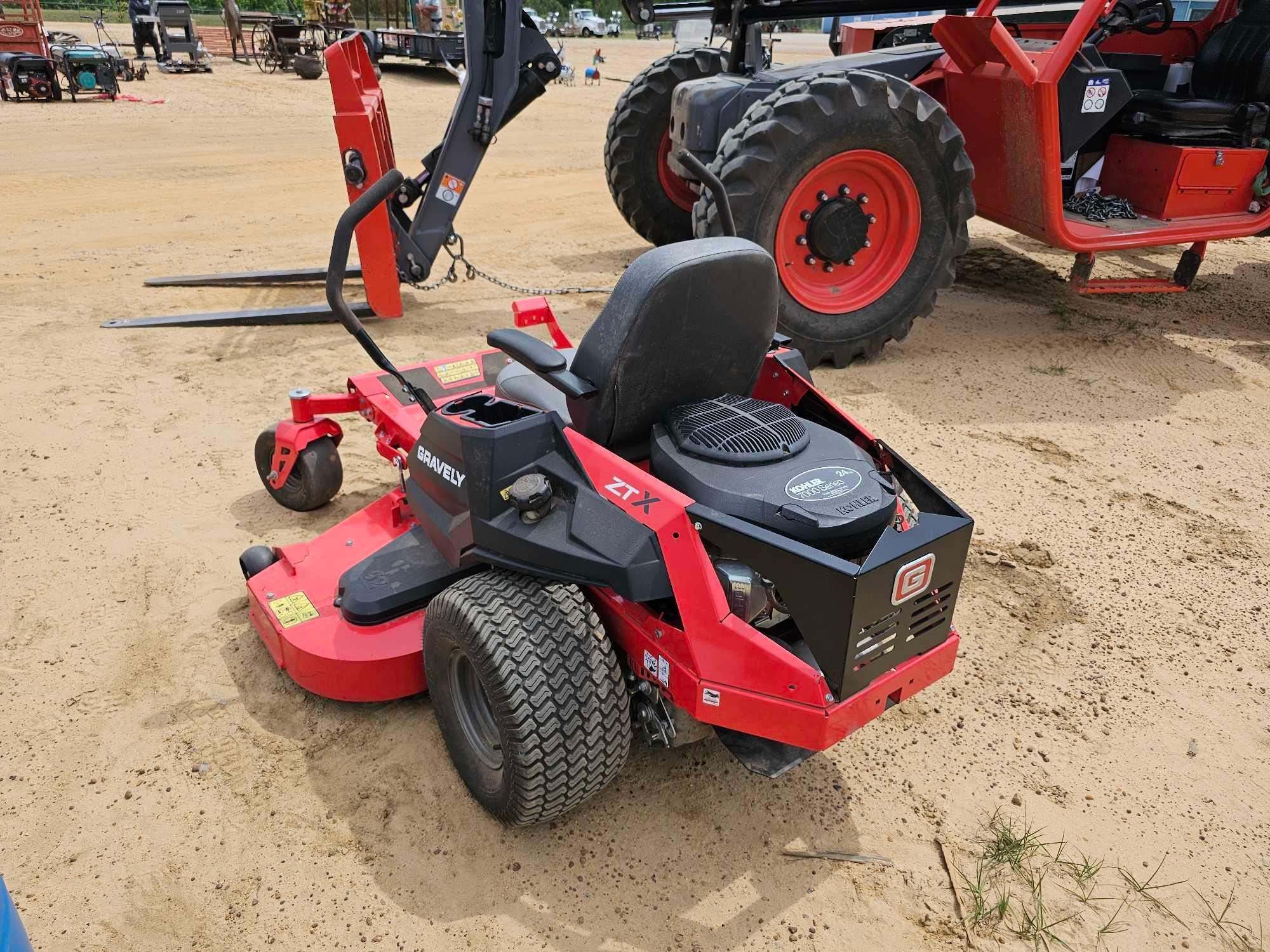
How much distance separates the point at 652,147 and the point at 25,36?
13.8m

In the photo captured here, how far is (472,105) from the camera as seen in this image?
5.37 meters

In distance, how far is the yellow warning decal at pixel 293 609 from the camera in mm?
2803

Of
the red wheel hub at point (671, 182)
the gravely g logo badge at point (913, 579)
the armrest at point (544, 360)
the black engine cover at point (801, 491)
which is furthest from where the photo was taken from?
the red wheel hub at point (671, 182)

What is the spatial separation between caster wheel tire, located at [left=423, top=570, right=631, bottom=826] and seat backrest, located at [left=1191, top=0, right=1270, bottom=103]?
5.75 m

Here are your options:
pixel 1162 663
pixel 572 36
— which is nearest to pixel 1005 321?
pixel 1162 663

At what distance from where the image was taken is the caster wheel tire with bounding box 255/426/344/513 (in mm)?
3672

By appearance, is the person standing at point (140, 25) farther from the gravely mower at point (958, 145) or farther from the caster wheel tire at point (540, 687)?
the caster wheel tire at point (540, 687)

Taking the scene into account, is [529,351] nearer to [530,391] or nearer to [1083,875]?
[530,391]

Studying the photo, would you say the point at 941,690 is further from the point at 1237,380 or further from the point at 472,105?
the point at 472,105

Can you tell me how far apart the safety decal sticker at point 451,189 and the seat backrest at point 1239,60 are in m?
4.71

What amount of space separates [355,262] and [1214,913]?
6336mm

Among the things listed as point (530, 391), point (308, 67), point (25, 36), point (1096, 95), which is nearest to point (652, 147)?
point (1096, 95)

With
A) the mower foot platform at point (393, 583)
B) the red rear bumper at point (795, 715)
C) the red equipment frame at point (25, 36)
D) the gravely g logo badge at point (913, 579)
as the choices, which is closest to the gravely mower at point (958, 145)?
the mower foot platform at point (393, 583)

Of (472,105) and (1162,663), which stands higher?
(472,105)
